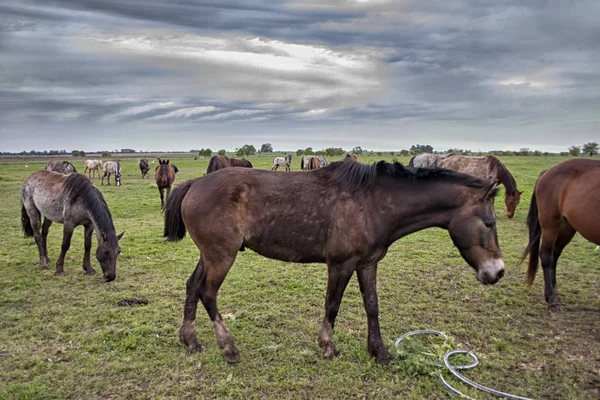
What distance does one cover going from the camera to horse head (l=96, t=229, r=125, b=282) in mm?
6688

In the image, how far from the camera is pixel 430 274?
7328 mm

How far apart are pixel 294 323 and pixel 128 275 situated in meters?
3.92

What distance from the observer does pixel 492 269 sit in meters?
3.95

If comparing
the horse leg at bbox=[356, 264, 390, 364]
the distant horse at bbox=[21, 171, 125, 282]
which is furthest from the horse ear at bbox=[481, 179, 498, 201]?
the distant horse at bbox=[21, 171, 125, 282]

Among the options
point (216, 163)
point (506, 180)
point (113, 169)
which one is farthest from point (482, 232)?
point (113, 169)

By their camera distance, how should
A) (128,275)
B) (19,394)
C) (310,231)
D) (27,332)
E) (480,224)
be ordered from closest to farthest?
(19,394) → (480,224) → (310,231) → (27,332) → (128,275)

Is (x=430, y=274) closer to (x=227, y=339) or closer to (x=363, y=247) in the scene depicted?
(x=363, y=247)

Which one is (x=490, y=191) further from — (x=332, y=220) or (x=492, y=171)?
(x=492, y=171)

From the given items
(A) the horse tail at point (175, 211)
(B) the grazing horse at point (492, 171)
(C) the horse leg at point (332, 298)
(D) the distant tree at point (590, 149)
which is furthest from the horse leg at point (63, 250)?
(D) the distant tree at point (590, 149)

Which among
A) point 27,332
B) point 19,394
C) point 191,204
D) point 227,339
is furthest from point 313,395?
point 27,332

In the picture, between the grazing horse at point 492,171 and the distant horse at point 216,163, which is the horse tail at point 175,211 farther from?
the distant horse at point 216,163

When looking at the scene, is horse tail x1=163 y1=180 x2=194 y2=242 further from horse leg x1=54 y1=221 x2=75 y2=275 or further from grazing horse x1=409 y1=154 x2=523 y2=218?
grazing horse x1=409 y1=154 x2=523 y2=218

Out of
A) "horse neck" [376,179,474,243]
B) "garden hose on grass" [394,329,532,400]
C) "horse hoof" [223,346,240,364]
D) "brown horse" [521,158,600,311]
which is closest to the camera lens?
"garden hose on grass" [394,329,532,400]

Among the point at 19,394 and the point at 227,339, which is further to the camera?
the point at 227,339
